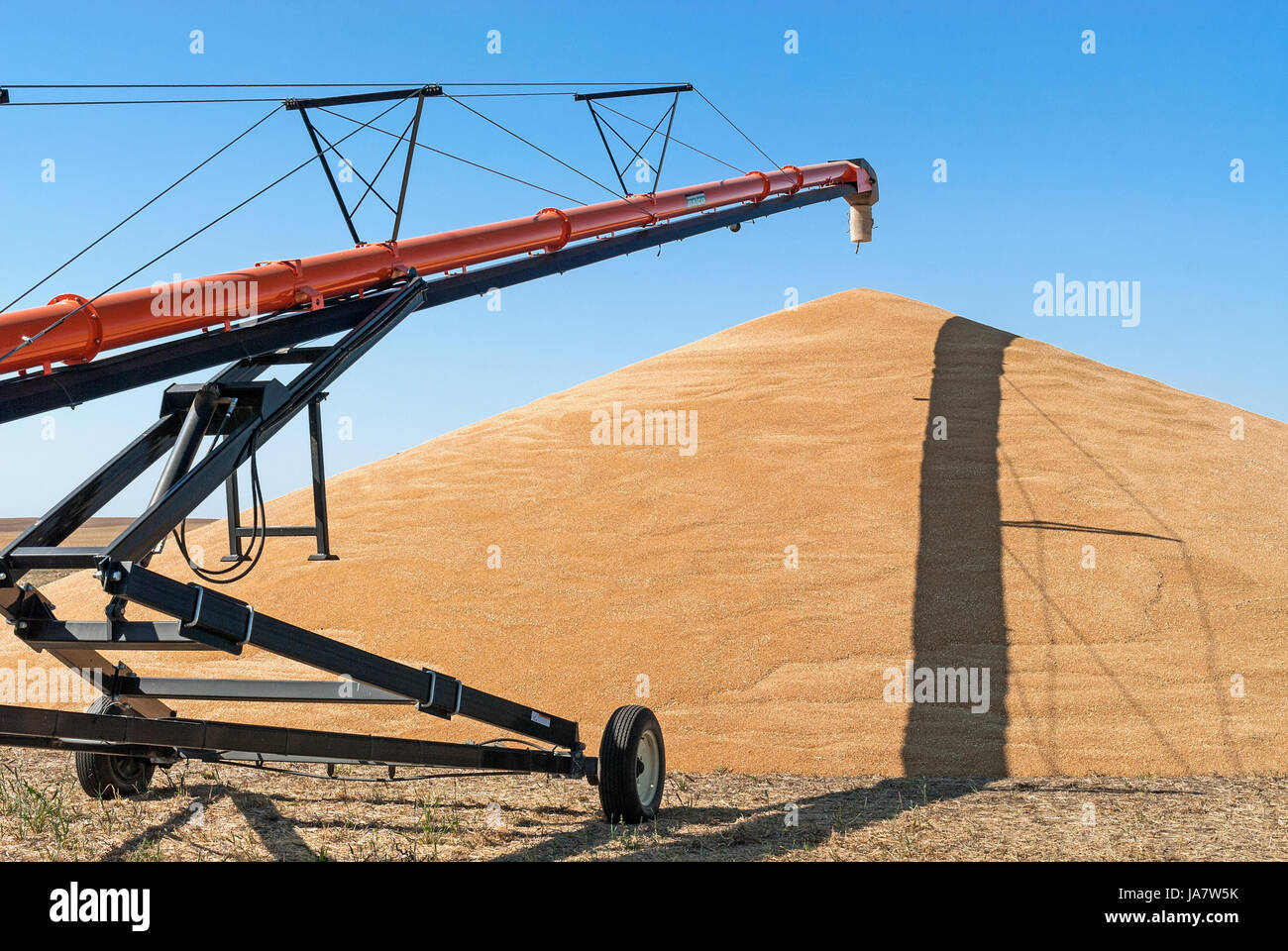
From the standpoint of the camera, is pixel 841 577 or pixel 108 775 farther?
pixel 841 577

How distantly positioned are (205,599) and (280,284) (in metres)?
3.59

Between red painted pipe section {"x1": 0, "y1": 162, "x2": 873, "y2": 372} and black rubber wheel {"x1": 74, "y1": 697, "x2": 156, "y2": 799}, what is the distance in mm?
3087

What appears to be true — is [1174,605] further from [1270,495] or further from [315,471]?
[315,471]

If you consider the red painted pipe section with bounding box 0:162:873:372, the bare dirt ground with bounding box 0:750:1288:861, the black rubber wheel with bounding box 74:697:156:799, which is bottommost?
the bare dirt ground with bounding box 0:750:1288:861

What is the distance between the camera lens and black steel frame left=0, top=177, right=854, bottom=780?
5305 mm

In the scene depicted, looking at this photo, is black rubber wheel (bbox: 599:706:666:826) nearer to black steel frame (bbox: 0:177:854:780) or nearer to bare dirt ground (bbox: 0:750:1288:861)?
bare dirt ground (bbox: 0:750:1288:861)

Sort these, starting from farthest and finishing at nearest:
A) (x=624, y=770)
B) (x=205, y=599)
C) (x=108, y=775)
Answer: (x=108, y=775)
(x=624, y=770)
(x=205, y=599)

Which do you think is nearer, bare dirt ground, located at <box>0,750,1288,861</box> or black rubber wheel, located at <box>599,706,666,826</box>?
bare dirt ground, located at <box>0,750,1288,861</box>

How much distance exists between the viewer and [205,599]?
5.15m

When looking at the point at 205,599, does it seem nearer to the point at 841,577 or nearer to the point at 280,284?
the point at 280,284

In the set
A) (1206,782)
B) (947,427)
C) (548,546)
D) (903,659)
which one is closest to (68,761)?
(548,546)

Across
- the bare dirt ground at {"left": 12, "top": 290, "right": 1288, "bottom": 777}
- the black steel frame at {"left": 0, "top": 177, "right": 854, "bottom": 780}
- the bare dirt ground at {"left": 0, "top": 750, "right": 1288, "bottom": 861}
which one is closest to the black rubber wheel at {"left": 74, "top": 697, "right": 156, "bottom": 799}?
the bare dirt ground at {"left": 0, "top": 750, "right": 1288, "bottom": 861}

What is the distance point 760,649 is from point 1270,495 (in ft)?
32.1

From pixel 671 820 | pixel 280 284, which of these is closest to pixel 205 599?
pixel 280 284
